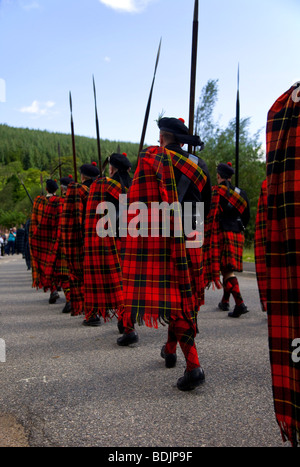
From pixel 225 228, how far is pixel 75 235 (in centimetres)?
182

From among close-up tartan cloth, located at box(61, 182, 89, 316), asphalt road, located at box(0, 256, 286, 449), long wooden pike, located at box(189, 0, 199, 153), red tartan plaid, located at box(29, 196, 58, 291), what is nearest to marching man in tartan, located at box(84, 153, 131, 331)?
asphalt road, located at box(0, 256, 286, 449)

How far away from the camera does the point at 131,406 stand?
9.16 feet

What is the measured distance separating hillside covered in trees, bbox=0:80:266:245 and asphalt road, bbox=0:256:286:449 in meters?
2.07

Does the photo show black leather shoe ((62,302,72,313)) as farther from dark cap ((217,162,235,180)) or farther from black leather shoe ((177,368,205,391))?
black leather shoe ((177,368,205,391))

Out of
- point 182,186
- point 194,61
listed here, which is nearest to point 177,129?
point 182,186

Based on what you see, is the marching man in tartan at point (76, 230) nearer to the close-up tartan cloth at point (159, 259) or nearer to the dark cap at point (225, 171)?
the dark cap at point (225, 171)

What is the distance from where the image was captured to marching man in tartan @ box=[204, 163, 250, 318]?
5.91m

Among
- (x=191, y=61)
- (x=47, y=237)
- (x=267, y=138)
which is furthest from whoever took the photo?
(x=47, y=237)

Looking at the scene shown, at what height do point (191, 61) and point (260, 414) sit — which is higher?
point (191, 61)
